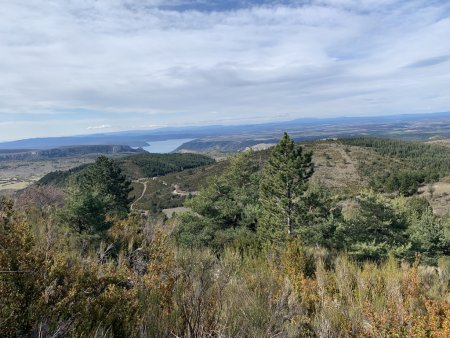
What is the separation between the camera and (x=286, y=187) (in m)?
25.4

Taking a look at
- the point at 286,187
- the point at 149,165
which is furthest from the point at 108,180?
the point at 149,165

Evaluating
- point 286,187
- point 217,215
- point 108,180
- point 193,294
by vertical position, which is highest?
point 193,294

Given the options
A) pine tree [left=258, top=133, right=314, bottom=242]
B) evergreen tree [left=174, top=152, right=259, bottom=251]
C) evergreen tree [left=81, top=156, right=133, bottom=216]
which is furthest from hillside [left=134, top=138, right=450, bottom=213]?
pine tree [left=258, top=133, right=314, bottom=242]

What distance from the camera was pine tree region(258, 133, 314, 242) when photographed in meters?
24.7

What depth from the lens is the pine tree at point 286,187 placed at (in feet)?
81.2

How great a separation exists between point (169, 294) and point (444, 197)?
77.1 metres

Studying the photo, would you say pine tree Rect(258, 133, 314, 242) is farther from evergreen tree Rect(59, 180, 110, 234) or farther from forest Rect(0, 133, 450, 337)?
forest Rect(0, 133, 450, 337)

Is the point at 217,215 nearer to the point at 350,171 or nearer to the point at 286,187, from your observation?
the point at 286,187

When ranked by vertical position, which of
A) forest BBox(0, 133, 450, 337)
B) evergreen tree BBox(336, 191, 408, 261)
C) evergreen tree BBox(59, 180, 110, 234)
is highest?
forest BBox(0, 133, 450, 337)

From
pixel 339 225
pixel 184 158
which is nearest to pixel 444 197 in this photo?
pixel 339 225

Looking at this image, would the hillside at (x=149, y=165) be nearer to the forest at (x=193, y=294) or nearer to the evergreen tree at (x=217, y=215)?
the evergreen tree at (x=217, y=215)

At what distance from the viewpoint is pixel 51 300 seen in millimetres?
3680

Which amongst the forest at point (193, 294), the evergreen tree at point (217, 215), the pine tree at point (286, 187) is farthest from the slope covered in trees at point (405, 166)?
the forest at point (193, 294)

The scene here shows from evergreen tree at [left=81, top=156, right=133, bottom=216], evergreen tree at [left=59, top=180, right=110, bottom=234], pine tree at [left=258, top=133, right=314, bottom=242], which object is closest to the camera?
evergreen tree at [left=59, top=180, right=110, bottom=234]
